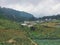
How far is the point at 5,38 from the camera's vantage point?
144 ft

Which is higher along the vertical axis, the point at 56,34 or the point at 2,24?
the point at 2,24

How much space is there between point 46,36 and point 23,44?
27852mm

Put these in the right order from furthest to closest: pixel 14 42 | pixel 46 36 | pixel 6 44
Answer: pixel 46 36 → pixel 14 42 → pixel 6 44

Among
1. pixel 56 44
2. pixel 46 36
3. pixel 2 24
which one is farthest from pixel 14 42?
pixel 46 36

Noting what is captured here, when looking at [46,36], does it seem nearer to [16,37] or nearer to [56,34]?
[56,34]

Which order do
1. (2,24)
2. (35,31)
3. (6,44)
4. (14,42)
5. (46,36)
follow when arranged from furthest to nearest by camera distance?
(35,31), (46,36), (2,24), (14,42), (6,44)

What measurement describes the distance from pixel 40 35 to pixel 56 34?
5044 mm

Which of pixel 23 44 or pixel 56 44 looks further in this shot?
pixel 56 44

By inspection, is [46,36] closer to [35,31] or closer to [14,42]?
[35,31]

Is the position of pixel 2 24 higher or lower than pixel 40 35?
higher

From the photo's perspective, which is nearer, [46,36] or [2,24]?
[2,24]

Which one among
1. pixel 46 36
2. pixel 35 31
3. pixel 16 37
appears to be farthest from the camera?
pixel 35 31

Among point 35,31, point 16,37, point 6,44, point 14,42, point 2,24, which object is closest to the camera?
point 6,44

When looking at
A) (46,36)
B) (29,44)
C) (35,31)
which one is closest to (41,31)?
(35,31)
